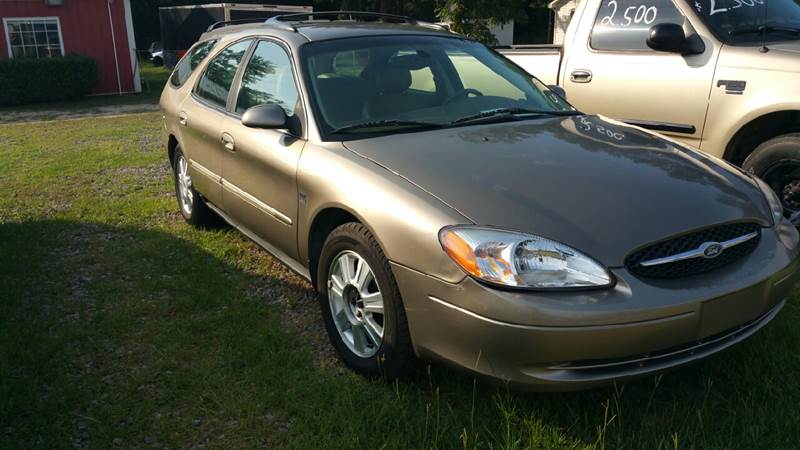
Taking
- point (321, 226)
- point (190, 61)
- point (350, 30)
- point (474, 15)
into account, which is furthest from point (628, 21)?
point (474, 15)

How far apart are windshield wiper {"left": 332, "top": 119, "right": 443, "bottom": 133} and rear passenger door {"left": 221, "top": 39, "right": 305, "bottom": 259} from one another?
26 centimetres

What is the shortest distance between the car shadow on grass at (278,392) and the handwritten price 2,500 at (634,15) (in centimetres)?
240

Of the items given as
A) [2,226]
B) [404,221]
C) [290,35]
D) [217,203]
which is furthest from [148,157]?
[404,221]

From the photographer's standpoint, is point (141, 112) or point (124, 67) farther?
point (124, 67)

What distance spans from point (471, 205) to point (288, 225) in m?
1.31

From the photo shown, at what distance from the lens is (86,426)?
2.89m

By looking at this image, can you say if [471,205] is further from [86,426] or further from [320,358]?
[86,426]

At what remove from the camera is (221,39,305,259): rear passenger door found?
3561mm

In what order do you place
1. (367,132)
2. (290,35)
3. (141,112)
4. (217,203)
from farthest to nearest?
(141,112), (217,203), (290,35), (367,132)

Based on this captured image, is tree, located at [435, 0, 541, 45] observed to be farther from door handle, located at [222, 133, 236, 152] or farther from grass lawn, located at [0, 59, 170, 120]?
door handle, located at [222, 133, 236, 152]

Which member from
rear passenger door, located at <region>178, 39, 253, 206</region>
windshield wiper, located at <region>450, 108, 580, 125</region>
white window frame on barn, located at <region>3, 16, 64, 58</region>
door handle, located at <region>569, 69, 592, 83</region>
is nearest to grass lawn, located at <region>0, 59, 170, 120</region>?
white window frame on barn, located at <region>3, 16, 64, 58</region>

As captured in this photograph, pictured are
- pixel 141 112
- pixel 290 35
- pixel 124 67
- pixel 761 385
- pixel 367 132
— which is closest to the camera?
pixel 761 385

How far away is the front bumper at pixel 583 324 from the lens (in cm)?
236

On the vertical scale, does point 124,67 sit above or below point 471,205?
below
